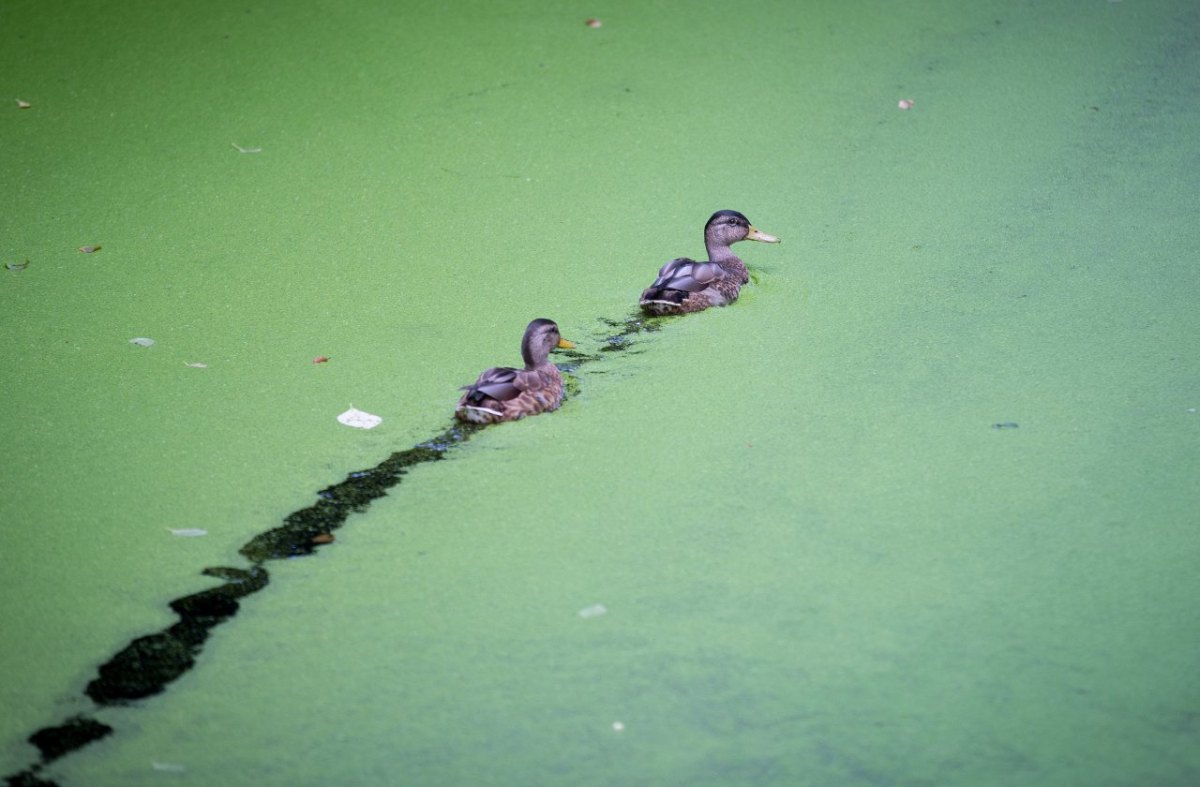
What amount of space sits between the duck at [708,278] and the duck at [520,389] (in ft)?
1.67


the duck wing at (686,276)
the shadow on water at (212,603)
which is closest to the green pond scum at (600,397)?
the shadow on water at (212,603)

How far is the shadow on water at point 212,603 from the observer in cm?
196

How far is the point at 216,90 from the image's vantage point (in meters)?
4.63

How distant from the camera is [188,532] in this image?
2.49 m

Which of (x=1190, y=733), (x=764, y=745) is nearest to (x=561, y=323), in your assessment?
(x=764, y=745)

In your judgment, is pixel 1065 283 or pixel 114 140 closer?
pixel 1065 283

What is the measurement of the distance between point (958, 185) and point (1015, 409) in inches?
57.1

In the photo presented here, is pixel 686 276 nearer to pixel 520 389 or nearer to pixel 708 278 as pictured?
pixel 708 278

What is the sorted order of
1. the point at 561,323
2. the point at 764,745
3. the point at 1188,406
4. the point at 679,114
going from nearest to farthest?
the point at 764,745, the point at 1188,406, the point at 561,323, the point at 679,114

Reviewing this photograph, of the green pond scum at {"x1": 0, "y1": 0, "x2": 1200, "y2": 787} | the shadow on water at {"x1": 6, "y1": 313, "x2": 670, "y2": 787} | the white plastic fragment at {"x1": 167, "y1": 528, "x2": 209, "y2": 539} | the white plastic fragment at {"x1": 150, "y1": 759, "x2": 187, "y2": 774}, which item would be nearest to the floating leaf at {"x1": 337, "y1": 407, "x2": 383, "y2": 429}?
the green pond scum at {"x1": 0, "y1": 0, "x2": 1200, "y2": 787}

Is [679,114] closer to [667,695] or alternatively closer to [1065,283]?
[1065,283]

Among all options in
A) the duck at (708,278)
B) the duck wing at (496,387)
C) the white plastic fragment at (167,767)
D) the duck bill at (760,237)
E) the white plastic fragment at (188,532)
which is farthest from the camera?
the duck bill at (760,237)

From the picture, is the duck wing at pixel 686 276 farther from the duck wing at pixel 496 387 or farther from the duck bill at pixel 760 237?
the duck wing at pixel 496 387

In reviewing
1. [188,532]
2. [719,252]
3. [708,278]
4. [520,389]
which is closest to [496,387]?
[520,389]
